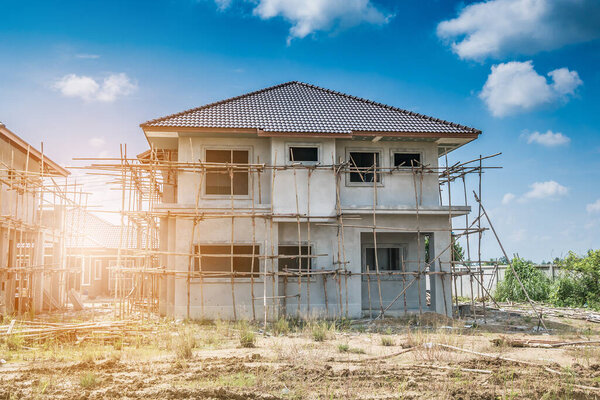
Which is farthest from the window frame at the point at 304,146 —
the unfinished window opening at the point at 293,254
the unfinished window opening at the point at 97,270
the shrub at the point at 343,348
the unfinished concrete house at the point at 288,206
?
the unfinished window opening at the point at 97,270

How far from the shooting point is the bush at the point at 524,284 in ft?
79.3

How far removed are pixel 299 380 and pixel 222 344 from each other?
162 inches

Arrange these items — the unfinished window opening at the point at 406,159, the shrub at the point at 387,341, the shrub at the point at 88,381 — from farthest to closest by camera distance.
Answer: the unfinished window opening at the point at 406,159, the shrub at the point at 387,341, the shrub at the point at 88,381

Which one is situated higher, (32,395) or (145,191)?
(145,191)

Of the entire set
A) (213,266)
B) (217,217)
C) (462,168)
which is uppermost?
(462,168)

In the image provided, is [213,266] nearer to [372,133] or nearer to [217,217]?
[217,217]

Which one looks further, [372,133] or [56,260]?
[56,260]

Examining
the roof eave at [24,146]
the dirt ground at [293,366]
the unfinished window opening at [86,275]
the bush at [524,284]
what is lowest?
the dirt ground at [293,366]

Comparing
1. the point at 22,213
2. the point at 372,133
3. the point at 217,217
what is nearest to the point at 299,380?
the point at 217,217

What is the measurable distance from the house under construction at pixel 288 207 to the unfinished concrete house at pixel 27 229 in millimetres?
3973

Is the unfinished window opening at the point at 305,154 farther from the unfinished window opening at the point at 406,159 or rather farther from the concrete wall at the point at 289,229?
the unfinished window opening at the point at 406,159

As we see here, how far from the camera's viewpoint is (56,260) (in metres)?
24.1

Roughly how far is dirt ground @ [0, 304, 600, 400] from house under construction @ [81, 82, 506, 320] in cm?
289

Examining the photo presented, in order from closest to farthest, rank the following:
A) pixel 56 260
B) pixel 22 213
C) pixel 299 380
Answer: pixel 299 380 → pixel 22 213 → pixel 56 260
